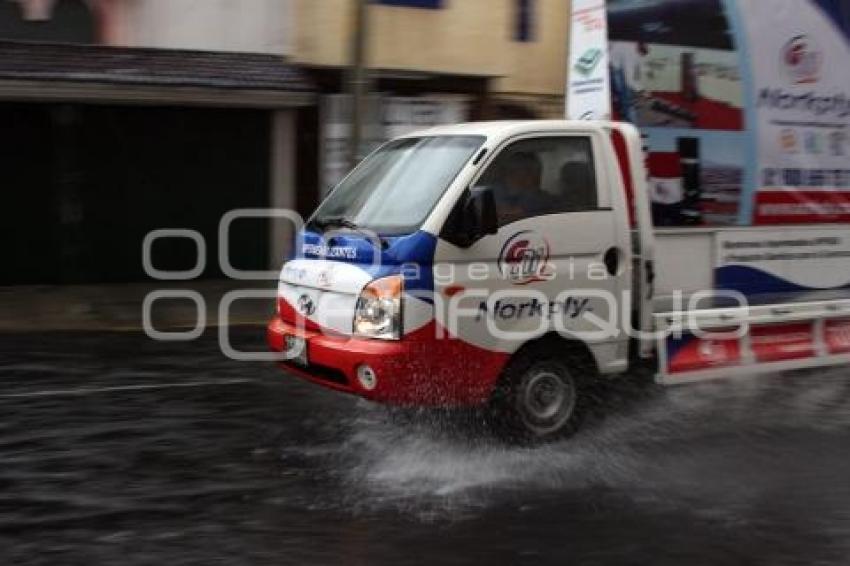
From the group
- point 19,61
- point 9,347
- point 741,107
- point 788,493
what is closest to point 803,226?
point 741,107

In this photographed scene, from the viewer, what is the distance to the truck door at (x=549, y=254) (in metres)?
6.12

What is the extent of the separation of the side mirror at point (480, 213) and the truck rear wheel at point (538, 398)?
0.82 m

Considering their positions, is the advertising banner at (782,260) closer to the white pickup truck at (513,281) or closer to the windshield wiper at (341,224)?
the white pickup truck at (513,281)

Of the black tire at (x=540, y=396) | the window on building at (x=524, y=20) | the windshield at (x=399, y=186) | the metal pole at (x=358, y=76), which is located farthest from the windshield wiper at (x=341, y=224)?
the window on building at (x=524, y=20)

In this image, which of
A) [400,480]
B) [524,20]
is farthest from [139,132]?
[400,480]

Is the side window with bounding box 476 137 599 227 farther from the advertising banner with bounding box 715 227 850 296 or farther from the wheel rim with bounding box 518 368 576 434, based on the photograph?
the advertising banner with bounding box 715 227 850 296

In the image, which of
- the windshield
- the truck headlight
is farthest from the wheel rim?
the windshield

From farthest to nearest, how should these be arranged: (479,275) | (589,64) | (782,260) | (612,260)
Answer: (782,260), (589,64), (612,260), (479,275)

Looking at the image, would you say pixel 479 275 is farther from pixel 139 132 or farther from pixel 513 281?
pixel 139 132

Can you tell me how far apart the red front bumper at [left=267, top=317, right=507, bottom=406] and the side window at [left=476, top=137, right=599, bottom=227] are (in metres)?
0.83

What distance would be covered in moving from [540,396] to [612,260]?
38.1 inches

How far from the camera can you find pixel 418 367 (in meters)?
5.93

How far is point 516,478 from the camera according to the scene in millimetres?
5953

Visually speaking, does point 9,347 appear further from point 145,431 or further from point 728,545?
point 728,545
